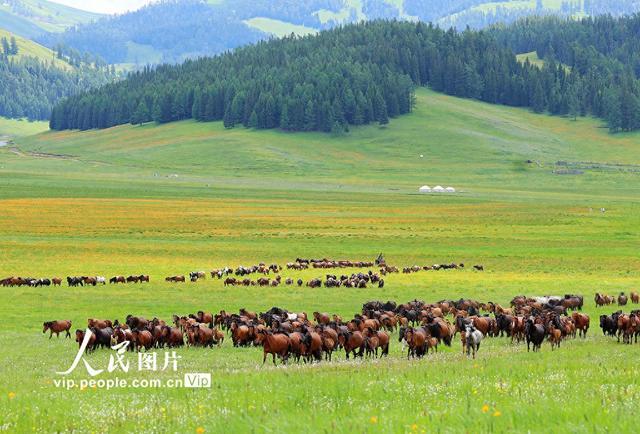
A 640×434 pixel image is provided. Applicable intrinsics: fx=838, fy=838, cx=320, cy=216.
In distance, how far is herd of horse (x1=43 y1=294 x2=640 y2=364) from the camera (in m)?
26.6

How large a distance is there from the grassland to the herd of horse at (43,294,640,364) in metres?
0.73

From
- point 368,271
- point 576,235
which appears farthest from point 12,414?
point 576,235

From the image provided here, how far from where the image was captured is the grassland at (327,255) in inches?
550

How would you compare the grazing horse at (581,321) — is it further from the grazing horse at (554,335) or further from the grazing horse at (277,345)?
the grazing horse at (277,345)

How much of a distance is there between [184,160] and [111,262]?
135 meters

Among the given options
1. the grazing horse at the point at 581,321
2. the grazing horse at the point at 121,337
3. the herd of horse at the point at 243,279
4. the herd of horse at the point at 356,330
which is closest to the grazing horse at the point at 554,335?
the herd of horse at the point at 356,330

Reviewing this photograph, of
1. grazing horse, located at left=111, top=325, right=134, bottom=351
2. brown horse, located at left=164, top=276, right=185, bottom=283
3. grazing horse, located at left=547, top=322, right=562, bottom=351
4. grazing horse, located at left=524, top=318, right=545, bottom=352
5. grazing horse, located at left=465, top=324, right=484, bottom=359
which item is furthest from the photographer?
brown horse, located at left=164, top=276, right=185, bottom=283

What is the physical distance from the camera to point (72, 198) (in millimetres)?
118062

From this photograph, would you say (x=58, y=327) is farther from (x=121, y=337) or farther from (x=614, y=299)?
(x=614, y=299)

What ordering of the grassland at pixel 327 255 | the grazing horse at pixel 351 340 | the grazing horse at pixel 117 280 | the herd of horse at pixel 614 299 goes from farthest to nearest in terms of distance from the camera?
the grazing horse at pixel 117 280
the herd of horse at pixel 614 299
the grazing horse at pixel 351 340
the grassland at pixel 327 255

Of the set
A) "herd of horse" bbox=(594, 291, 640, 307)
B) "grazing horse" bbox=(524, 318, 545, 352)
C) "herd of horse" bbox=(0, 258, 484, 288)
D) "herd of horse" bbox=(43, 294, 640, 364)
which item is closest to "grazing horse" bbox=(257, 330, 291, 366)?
"herd of horse" bbox=(43, 294, 640, 364)

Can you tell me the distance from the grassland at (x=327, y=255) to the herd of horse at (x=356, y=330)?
0.73 meters

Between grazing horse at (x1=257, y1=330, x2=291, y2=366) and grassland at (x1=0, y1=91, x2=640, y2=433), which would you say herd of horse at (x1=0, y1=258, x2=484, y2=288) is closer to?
grassland at (x1=0, y1=91, x2=640, y2=433)

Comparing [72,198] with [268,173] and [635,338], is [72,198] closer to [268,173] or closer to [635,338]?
[268,173]
